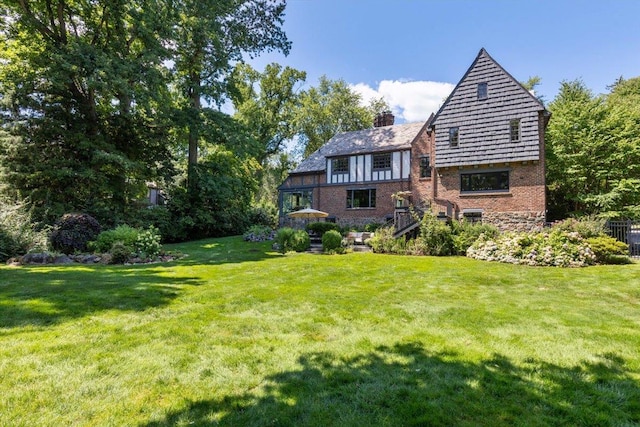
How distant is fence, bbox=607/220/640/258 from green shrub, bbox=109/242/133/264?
18.7 metres

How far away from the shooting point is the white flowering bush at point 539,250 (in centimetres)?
1086

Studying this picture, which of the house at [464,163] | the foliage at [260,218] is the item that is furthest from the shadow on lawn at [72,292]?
the foliage at [260,218]

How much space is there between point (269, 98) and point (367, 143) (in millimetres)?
16026

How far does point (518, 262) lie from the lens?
11.2m

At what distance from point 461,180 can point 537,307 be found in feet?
45.1

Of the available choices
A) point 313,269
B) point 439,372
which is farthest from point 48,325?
point 313,269

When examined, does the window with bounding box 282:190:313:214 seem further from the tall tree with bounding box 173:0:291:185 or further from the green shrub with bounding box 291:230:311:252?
the green shrub with bounding box 291:230:311:252

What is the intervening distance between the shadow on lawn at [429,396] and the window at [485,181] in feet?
51.0

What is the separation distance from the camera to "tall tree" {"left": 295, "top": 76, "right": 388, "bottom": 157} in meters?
36.8

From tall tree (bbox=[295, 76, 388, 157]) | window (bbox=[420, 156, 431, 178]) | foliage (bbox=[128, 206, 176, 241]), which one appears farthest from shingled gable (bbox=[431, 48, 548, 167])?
tall tree (bbox=[295, 76, 388, 157])

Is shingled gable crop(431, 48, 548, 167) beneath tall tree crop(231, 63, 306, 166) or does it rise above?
beneath

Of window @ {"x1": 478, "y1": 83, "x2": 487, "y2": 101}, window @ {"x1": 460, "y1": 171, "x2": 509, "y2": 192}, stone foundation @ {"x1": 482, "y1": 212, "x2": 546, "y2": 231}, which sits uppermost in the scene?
window @ {"x1": 478, "y1": 83, "x2": 487, "y2": 101}

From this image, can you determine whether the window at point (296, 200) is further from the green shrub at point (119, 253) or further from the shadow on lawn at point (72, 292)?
the shadow on lawn at point (72, 292)

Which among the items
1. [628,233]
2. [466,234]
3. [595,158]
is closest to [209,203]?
[466,234]
